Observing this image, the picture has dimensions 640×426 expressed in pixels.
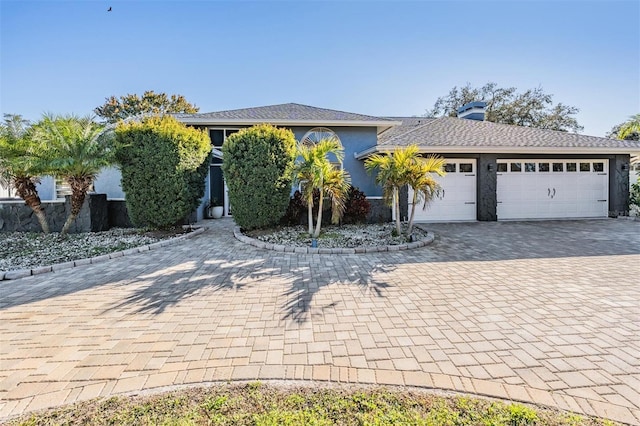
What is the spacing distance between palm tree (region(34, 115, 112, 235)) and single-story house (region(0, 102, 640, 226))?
3243mm

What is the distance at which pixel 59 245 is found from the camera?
27.0ft

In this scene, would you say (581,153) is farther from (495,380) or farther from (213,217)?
(213,217)

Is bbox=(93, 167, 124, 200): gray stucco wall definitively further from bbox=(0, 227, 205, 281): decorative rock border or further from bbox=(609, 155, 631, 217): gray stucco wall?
bbox=(609, 155, 631, 217): gray stucco wall

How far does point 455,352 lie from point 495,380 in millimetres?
479

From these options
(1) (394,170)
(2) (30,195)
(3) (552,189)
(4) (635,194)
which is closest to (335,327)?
(1) (394,170)

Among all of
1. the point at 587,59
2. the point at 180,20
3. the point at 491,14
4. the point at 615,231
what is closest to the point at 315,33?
the point at 180,20

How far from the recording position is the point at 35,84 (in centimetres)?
1281

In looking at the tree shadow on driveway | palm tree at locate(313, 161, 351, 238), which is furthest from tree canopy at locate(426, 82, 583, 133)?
the tree shadow on driveway

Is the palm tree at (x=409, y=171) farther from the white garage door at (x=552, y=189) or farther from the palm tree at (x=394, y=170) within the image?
the white garage door at (x=552, y=189)

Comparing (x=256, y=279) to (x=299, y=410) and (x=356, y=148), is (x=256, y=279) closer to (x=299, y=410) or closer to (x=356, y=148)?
(x=299, y=410)

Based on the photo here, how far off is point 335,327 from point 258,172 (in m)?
5.82

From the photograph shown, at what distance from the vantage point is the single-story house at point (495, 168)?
39.7 feet

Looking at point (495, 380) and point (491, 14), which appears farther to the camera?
point (491, 14)

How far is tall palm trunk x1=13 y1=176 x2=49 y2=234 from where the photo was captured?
9.03 metres
